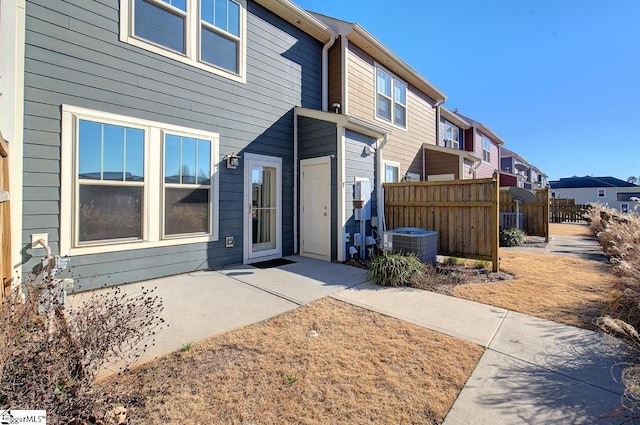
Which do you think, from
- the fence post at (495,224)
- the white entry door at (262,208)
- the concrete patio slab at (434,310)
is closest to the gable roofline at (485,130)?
the fence post at (495,224)

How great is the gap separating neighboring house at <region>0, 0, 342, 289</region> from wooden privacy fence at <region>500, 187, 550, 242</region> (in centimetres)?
866

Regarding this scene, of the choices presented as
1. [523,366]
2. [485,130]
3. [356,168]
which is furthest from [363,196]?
[485,130]

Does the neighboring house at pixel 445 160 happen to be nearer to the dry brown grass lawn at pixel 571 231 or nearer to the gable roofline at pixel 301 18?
the dry brown grass lawn at pixel 571 231

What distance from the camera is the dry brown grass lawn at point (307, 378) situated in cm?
196

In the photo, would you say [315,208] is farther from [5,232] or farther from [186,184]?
[5,232]

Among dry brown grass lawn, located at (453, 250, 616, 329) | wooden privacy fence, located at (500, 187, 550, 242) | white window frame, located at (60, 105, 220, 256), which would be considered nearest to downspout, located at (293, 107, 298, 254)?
white window frame, located at (60, 105, 220, 256)

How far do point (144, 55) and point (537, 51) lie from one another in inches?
545

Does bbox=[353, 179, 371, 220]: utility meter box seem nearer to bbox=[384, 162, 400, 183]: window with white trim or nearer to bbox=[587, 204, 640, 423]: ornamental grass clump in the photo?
bbox=[384, 162, 400, 183]: window with white trim

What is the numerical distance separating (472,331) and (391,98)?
8.40 meters

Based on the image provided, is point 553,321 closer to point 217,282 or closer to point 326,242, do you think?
point 326,242

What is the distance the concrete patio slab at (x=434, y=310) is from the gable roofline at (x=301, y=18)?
6474mm

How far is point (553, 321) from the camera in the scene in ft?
11.3

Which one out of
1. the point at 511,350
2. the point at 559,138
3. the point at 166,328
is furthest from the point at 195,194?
the point at 559,138

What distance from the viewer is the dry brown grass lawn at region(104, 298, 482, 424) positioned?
1.96 metres
